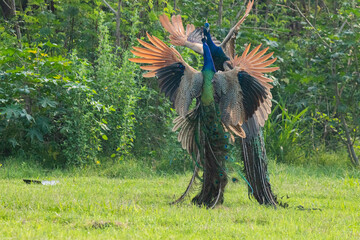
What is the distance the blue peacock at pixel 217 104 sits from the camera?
5098 millimetres

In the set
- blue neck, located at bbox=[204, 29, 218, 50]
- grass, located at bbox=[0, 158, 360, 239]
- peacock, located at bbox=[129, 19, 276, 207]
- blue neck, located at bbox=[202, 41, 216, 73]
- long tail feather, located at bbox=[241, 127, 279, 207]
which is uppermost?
blue neck, located at bbox=[204, 29, 218, 50]

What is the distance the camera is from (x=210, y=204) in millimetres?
5289

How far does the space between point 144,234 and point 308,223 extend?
162cm

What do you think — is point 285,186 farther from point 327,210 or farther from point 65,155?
point 65,155

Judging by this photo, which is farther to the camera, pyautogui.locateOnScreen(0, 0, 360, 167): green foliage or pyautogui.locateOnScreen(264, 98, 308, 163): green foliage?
pyautogui.locateOnScreen(264, 98, 308, 163): green foliage

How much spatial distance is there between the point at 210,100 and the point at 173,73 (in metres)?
0.54

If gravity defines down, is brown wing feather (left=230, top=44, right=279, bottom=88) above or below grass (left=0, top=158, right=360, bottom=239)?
above

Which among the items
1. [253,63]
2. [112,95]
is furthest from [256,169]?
[112,95]

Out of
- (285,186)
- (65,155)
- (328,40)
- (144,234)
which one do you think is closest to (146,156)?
(65,155)

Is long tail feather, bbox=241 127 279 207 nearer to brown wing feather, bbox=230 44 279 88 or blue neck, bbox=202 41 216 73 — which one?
brown wing feather, bbox=230 44 279 88

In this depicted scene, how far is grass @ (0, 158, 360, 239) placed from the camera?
4.12 meters

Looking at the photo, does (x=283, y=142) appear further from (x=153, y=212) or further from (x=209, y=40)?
(x=153, y=212)

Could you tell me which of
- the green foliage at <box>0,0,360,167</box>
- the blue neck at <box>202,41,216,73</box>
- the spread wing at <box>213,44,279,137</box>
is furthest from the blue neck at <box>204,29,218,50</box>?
the green foliage at <box>0,0,360,167</box>

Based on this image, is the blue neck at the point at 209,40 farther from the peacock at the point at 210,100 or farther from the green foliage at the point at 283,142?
the green foliage at the point at 283,142
